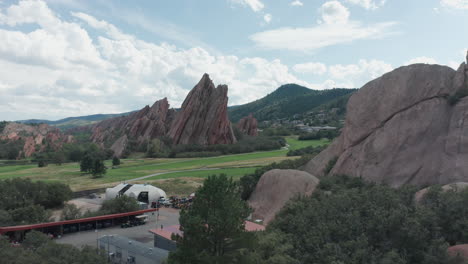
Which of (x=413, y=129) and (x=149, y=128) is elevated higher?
(x=149, y=128)

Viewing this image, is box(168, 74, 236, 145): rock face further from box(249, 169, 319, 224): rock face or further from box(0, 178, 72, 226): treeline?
box(249, 169, 319, 224): rock face

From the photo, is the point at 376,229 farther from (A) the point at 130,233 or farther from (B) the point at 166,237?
(A) the point at 130,233

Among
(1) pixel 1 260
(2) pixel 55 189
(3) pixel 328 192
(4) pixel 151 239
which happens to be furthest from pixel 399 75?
(2) pixel 55 189

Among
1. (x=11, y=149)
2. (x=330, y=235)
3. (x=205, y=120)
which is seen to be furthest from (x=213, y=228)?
(x=11, y=149)

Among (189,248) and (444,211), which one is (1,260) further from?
(444,211)

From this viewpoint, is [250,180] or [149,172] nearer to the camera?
[250,180]
